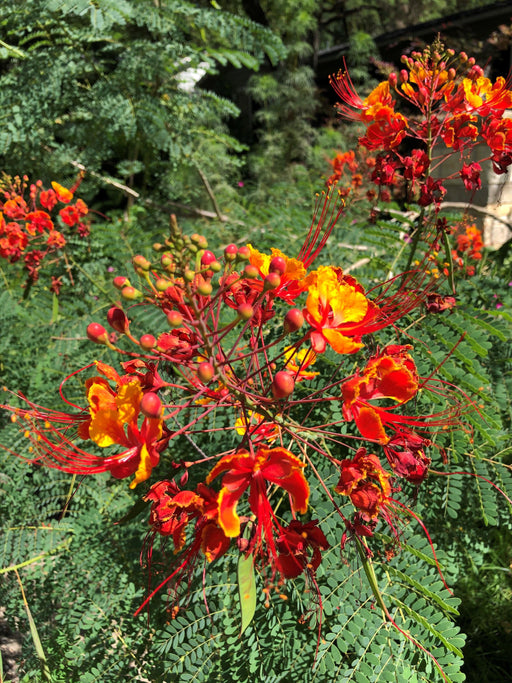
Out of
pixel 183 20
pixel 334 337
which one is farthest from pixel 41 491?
pixel 183 20

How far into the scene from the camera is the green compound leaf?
2.41ft

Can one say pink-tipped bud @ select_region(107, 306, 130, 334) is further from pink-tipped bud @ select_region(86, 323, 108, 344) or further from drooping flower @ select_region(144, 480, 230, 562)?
drooping flower @ select_region(144, 480, 230, 562)

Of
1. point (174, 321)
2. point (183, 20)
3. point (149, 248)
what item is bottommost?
point (149, 248)

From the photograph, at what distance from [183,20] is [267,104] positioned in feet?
20.4

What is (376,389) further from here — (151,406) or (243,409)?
(151,406)

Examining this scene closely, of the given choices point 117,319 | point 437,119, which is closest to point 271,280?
point 117,319

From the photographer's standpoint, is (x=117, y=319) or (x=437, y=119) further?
(x=437, y=119)

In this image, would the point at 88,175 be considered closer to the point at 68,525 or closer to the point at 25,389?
the point at 25,389

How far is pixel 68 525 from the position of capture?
186cm

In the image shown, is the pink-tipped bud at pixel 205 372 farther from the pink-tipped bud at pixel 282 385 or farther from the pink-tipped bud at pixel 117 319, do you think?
the pink-tipped bud at pixel 117 319

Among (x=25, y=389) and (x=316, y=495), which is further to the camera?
(x=25, y=389)

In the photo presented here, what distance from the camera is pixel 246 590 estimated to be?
763 mm

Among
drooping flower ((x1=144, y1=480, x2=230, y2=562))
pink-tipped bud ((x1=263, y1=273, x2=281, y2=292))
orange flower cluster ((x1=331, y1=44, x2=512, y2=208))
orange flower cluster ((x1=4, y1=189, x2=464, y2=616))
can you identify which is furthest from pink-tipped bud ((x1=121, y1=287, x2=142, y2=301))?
orange flower cluster ((x1=331, y1=44, x2=512, y2=208))

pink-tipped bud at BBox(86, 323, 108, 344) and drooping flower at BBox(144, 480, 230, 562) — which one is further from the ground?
pink-tipped bud at BBox(86, 323, 108, 344)
